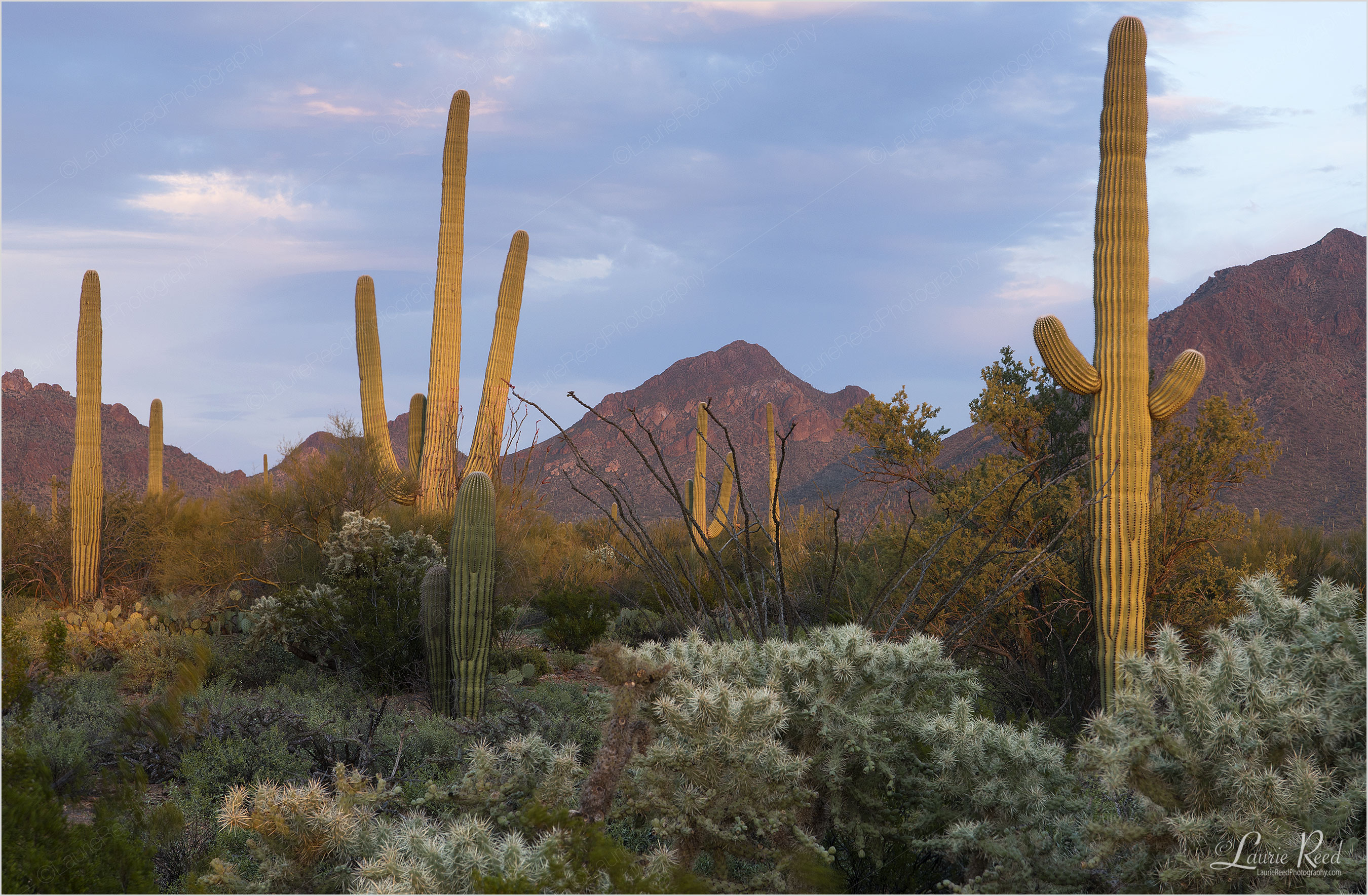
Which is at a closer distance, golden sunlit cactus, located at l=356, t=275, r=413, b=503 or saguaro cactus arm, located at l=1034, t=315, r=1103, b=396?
saguaro cactus arm, located at l=1034, t=315, r=1103, b=396

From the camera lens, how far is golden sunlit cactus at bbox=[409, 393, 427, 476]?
48.9 ft

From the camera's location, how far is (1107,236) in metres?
8.41

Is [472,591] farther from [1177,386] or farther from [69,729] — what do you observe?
[1177,386]

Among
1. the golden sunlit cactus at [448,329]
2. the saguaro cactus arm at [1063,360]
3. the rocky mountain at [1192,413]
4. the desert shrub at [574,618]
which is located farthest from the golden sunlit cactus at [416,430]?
the saguaro cactus arm at [1063,360]

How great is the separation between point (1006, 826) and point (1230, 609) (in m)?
6.63

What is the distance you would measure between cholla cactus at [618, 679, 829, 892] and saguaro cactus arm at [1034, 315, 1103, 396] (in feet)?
18.9

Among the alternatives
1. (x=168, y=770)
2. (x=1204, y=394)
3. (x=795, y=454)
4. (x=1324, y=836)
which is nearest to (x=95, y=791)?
(x=168, y=770)

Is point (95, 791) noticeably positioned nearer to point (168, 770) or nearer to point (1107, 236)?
point (168, 770)

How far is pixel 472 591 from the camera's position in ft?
24.2

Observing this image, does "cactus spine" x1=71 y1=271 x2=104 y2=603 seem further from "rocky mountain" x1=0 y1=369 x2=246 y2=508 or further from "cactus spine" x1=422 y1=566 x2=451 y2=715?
"rocky mountain" x1=0 y1=369 x2=246 y2=508

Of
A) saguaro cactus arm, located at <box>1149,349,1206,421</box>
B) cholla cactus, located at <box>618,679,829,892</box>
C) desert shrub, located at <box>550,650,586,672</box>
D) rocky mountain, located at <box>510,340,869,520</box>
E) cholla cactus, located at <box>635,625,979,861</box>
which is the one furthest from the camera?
rocky mountain, located at <box>510,340,869,520</box>

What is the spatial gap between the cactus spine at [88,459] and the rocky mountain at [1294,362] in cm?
1787

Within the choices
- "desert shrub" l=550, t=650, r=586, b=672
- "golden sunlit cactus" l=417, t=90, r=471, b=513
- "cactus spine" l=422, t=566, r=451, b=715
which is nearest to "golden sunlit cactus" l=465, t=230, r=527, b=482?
"golden sunlit cactus" l=417, t=90, r=471, b=513

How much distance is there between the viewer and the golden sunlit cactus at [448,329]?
47.2 ft
